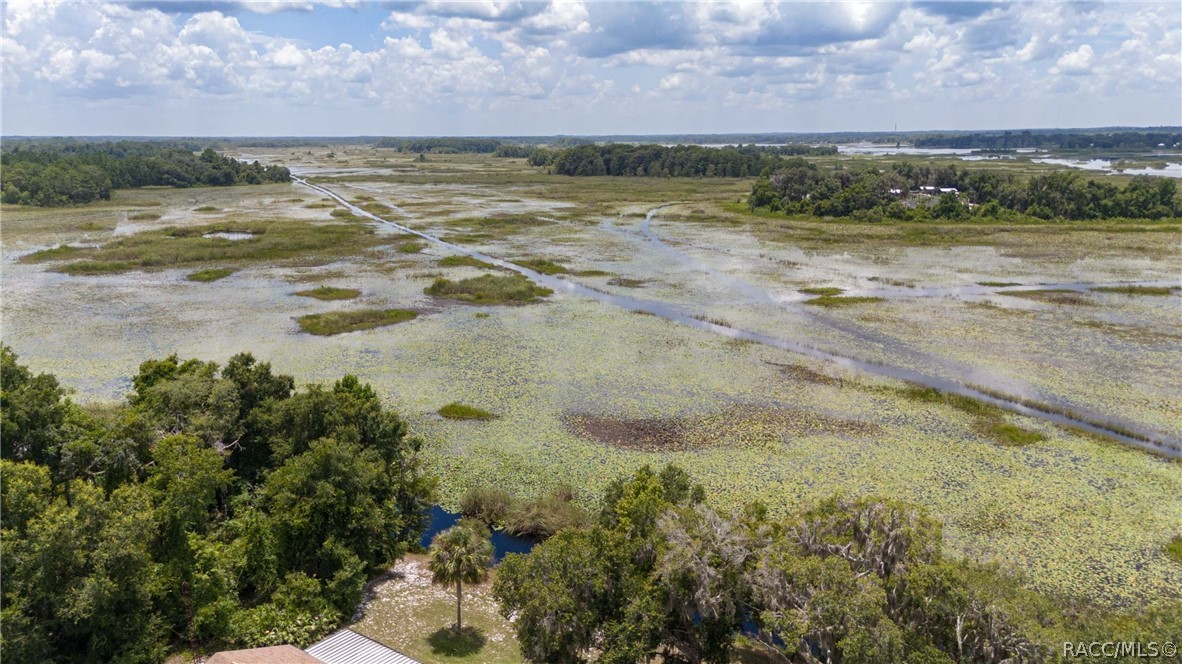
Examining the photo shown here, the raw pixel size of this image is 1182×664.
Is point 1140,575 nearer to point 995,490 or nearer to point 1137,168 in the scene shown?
point 995,490

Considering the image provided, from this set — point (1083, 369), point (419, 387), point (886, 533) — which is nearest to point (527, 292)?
point (419, 387)

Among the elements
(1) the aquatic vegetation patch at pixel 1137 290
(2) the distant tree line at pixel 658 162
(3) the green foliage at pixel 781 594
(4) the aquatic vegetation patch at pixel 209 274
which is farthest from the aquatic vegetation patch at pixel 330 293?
(2) the distant tree line at pixel 658 162

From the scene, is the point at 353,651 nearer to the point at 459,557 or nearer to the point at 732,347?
the point at 459,557

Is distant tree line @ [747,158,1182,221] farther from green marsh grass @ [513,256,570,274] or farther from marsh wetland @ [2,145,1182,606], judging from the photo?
green marsh grass @ [513,256,570,274]

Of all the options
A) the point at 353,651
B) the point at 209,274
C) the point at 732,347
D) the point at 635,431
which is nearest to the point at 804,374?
the point at 732,347

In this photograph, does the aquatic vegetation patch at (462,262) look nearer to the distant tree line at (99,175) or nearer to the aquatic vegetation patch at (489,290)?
the aquatic vegetation patch at (489,290)

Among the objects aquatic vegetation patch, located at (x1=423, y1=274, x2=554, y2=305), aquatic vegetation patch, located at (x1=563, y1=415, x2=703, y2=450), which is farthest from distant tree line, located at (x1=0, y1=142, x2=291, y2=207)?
aquatic vegetation patch, located at (x1=563, y1=415, x2=703, y2=450)

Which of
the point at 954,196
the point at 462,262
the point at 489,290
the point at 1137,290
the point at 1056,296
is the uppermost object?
the point at 954,196
